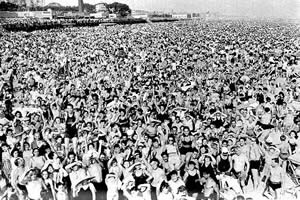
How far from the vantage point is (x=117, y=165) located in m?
6.12

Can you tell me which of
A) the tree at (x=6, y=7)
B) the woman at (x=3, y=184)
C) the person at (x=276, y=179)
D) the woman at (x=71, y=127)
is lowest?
the person at (x=276, y=179)

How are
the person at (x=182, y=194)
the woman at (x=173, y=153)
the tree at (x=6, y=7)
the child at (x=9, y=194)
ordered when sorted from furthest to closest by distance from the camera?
the tree at (x=6, y=7) → the woman at (x=173, y=153) → the person at (x=182, y=194) → the child at (x=9, y=194)

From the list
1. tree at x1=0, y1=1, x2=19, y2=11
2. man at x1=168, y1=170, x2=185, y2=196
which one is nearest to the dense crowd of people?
man at x1=168, y1=170, x2=185, y2=196

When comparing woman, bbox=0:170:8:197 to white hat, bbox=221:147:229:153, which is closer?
woman, bbox=0:170:8:197

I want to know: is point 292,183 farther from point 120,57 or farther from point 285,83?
point 120,57

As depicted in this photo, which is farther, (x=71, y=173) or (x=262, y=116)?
(x=262, y=116)

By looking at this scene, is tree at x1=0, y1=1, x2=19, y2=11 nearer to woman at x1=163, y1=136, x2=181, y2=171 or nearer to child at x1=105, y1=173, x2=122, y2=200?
woman at x1=163, y1=136, x2=181, y2=171

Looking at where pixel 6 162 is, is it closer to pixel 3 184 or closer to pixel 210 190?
pixel 3 184

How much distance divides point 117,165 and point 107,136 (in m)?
1.45

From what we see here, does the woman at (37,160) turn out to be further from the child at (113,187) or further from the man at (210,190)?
the man at (210,190)

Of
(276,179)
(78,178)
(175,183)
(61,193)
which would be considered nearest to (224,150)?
(276,179)

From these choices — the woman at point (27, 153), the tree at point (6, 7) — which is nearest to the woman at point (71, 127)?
the woman at point (27, 153)

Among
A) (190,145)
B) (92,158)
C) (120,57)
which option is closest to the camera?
(92,158)

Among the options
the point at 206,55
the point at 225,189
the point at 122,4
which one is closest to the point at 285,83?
the point at 225,189
